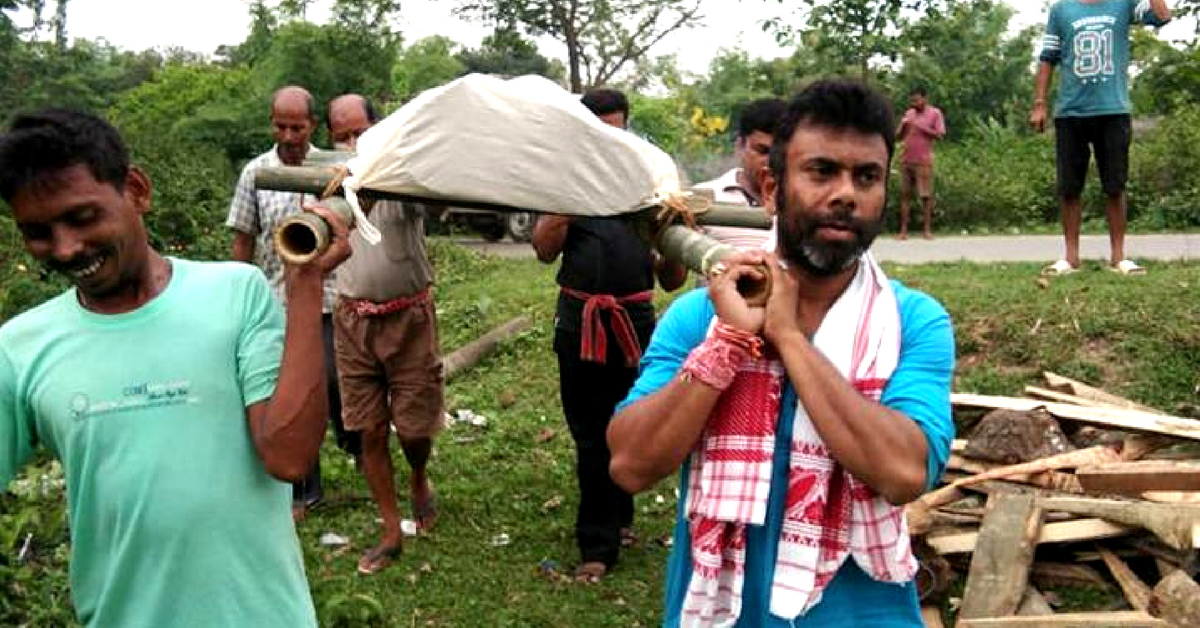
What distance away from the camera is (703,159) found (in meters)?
23.4

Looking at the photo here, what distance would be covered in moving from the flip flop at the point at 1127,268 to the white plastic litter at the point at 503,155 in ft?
17.7

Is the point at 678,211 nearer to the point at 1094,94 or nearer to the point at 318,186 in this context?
the point at 318,186

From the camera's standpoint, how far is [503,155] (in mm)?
3090

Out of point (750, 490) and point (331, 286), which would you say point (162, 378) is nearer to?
point (750, 490)

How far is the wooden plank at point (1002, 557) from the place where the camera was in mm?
4355

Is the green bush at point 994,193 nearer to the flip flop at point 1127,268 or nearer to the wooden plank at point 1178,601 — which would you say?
the flip flop at point 1127,268

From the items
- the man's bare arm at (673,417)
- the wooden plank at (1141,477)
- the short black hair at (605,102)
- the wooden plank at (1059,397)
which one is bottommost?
the wooden plank at (1141,477)

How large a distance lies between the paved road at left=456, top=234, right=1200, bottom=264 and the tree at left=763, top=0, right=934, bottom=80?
1.78m

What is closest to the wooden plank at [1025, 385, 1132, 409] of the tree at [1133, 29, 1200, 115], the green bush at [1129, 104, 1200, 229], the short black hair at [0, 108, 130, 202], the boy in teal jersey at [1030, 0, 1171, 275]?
the boy in teal jersey at [1030, 0, 1171, 275]

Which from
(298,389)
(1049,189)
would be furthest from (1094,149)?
(1049,189)

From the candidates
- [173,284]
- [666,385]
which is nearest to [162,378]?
[173,284]

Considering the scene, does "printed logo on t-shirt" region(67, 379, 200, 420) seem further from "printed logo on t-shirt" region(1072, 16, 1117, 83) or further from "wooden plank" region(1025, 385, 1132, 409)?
"printed logo on t-shirt" region(1072, 16, 1117, 83)

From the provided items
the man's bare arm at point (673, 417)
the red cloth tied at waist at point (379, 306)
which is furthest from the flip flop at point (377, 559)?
the man's bare arm at point (673, 417)

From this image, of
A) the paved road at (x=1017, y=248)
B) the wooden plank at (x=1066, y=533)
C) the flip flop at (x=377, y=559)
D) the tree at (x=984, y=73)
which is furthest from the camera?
the tree at (x=984, y=73)
